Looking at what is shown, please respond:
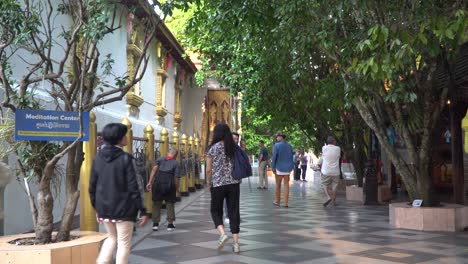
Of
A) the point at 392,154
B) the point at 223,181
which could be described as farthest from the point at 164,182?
the point at 392,154

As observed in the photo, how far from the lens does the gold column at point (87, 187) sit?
7.41m

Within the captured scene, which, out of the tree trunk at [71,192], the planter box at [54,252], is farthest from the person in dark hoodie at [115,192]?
the tree trunk at [71,192]

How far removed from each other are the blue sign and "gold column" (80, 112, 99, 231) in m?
1.80

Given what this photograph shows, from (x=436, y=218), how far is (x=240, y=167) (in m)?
4.00

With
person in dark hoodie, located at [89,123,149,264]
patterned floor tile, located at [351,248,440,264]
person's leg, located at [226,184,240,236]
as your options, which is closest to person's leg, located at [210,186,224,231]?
person's leg, located at [226,184,240,236]

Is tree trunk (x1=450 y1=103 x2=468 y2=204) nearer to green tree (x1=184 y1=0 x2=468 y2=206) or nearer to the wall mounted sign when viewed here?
green tree (x1=184 y1=0 x2=468 y2=206)

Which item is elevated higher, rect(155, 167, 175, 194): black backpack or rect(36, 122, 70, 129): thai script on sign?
rect(36, 122, 70, 129): thai script on sign

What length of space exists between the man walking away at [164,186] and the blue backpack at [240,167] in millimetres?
2443

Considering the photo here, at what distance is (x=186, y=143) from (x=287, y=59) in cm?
598

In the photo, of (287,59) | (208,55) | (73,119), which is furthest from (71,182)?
(208,55)

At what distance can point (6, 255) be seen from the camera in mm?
5148

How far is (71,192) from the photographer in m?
6.16

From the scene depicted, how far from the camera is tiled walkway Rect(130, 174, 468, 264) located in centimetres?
697

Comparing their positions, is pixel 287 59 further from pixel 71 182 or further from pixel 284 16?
pixel 71 182
